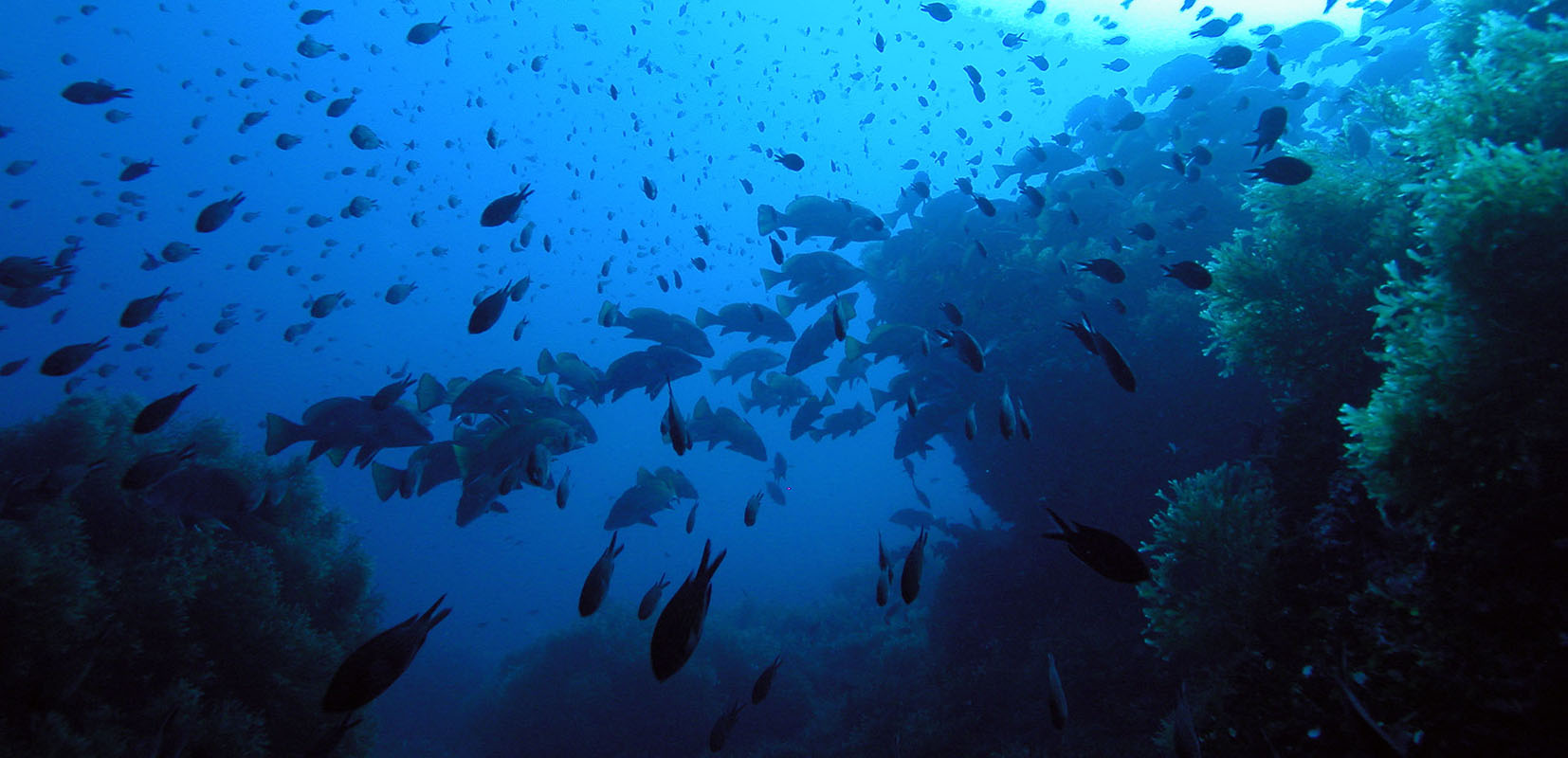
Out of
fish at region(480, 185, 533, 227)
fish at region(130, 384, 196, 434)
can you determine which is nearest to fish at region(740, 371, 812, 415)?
fish at region(480, 185, 533, 227)

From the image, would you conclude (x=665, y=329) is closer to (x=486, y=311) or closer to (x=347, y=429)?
(x=486, y=311)

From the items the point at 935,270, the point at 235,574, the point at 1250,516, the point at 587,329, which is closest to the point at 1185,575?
the point at 1250,516

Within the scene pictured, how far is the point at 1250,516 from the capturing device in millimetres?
5348

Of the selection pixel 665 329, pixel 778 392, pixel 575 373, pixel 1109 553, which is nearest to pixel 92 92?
pixel 575 373

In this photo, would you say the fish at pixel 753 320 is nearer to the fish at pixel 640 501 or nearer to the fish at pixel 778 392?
the fish at pixel 778 392

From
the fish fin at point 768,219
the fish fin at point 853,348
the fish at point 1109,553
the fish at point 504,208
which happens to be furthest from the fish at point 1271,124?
the fish at point 504,208

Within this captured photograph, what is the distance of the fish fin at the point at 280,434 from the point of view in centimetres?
659

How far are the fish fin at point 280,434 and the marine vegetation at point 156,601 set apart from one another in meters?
0.67

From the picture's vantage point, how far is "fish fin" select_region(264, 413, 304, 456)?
6586 mm

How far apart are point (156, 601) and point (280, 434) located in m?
2.13

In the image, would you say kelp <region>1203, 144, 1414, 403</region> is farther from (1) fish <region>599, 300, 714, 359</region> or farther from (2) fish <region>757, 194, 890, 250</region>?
(1) fish <region>599, 300, 714, 359</region>

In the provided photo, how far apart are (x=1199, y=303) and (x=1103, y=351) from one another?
271 inches

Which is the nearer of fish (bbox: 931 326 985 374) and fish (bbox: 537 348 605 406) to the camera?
fish (bbox: 931 326 985 374)

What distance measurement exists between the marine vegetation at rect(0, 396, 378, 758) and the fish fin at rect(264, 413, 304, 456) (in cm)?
67
